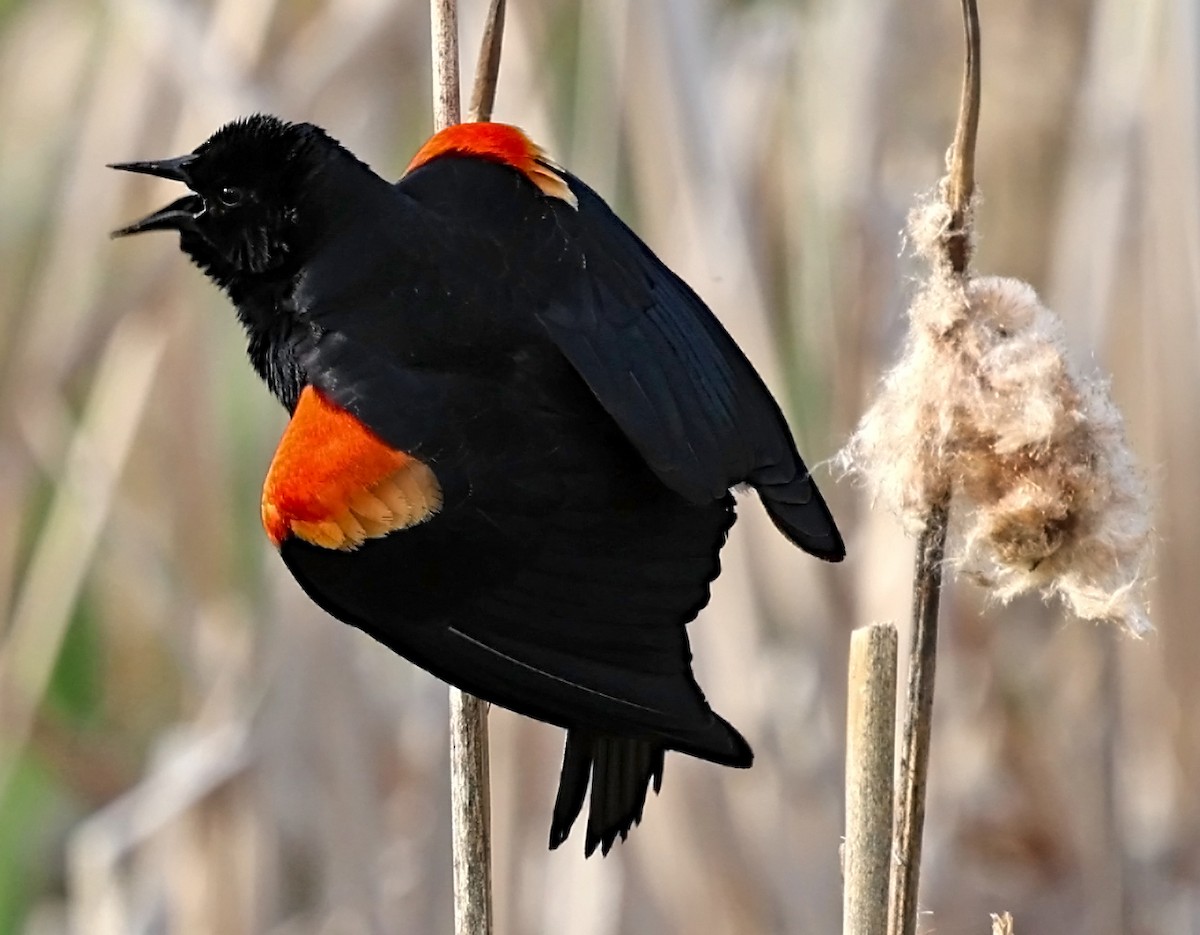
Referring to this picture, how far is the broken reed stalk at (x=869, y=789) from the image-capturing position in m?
0.82

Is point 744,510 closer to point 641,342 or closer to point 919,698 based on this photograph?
point 641,342

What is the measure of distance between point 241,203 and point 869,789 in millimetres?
651

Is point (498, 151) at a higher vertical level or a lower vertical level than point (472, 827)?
higher

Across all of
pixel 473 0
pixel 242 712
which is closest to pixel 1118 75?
pixel 473 0

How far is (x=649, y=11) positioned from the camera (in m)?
1.54

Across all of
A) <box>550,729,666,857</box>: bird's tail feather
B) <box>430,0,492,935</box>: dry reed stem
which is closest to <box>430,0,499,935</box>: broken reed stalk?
<box>430,0,492,935</box>: dry reed stem

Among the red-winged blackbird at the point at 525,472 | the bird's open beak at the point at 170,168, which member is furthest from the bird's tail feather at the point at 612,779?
the bird's open beak at the point at 170,168

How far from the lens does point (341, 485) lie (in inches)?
39.8

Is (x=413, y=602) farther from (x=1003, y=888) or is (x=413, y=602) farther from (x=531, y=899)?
(x=1003, y=888)

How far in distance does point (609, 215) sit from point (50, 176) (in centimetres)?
103

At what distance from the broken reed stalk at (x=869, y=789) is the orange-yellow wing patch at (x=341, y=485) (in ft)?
1.12

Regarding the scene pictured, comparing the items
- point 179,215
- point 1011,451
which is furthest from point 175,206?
point 1011,451

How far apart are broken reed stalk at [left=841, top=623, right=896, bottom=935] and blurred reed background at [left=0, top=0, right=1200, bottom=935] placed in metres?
0.70

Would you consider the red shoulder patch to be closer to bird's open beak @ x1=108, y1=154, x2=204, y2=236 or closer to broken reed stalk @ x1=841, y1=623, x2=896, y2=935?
bird's open beak @ x1=108, y1=154, x2=204, y2=236
